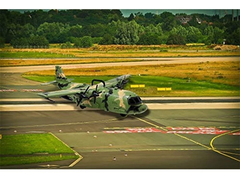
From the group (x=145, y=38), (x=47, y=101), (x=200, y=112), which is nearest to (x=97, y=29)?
(x=145, y=38)

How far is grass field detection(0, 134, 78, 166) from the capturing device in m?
46.6

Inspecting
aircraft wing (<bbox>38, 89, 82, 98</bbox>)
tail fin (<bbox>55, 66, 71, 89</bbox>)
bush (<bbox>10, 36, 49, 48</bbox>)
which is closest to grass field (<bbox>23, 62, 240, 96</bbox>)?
tail fin (<bbox>55, 66, 71, 89</bbox>)

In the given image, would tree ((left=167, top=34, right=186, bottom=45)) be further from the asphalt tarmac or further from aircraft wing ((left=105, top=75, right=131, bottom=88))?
the asphalt tarmac

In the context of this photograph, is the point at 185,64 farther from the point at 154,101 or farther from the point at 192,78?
the point at 154,101

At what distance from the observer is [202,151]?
49656mm

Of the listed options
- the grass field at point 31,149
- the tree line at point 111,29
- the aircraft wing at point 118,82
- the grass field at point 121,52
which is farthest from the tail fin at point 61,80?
the grass field at point 31,149

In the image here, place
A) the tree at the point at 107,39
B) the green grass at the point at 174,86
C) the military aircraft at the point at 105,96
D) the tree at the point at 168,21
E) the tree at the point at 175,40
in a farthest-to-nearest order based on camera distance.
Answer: the tree at the point at 175,40, the green grass at the point at 174,86, the tree at the point at 107,39, the tree at the point at 168,21, the military aircraft at the point at 105,96

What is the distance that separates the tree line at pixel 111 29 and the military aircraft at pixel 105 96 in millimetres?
7119

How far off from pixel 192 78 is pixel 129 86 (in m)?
10.4

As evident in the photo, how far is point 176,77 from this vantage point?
7206 centimetres

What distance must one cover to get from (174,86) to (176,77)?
4.75ft

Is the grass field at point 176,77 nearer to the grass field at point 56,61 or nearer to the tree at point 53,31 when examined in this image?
the grass field at point 56,61

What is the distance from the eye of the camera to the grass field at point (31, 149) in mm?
46562

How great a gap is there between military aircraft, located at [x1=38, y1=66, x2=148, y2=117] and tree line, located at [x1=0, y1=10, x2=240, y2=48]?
712 centimetres
